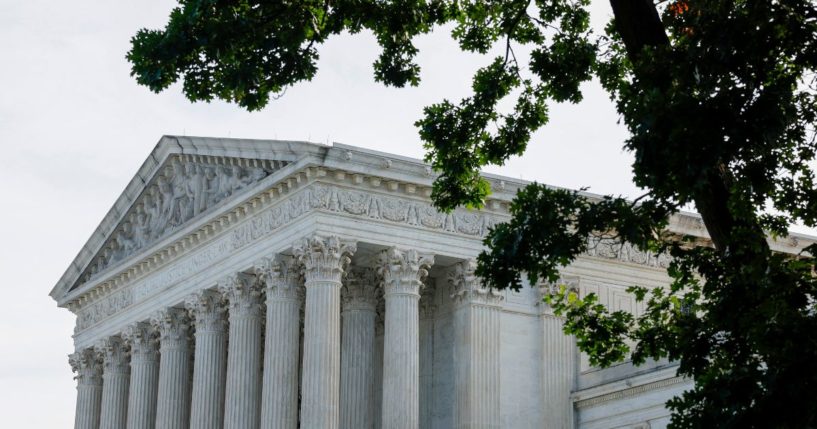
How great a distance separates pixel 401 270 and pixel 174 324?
400 inches

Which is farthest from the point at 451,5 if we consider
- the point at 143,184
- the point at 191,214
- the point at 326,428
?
the point at 143,184

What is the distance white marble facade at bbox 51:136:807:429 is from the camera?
40.2 metres

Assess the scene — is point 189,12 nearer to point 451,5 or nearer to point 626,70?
point 451,5

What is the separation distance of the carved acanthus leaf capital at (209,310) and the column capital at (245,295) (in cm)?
180

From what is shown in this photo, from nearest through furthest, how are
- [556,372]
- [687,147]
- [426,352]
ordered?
[687,147]
[556,372]
[426,352]

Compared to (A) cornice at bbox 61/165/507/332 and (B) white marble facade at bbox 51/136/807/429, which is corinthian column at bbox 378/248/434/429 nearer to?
(B) white marble facade at bbox 51/136/807/429

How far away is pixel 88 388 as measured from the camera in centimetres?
5450

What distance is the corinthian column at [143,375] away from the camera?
162ft

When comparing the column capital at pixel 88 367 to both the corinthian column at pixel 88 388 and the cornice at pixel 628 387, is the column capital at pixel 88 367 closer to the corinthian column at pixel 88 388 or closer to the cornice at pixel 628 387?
the corinthian column at pixel 88 388

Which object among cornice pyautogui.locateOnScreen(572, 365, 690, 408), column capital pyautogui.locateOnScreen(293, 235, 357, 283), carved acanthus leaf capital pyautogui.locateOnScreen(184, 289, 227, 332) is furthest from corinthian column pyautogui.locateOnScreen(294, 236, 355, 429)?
cornice pyautogui.locateOnScreen(572, 365, 690, 408)

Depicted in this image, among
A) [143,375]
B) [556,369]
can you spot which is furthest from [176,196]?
[556,369]

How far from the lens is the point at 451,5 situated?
76.7 feet

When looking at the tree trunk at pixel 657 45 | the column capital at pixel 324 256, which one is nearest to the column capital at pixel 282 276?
the column capital at pixel 324 256

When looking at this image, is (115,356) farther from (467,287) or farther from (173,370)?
(467,287)
